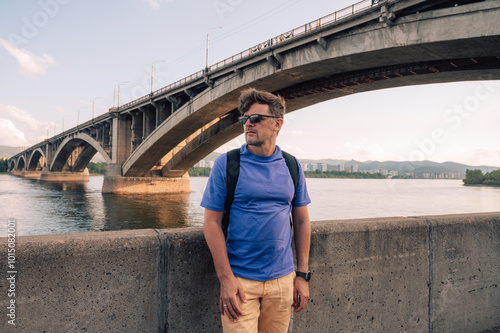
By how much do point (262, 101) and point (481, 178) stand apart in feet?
312

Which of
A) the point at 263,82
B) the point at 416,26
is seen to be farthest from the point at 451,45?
the point at 263,82

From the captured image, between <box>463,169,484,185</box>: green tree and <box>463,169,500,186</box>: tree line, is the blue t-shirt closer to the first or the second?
<box>463,169,500,186</box>: tree line

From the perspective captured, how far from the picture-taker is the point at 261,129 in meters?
2.02

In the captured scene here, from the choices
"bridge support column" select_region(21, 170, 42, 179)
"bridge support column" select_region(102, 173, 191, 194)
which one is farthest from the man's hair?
"bridge support column" select_region(21, 170, 42, 179)

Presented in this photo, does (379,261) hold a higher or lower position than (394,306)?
higher

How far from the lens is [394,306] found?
291cm

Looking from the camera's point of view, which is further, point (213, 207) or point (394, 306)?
point (394, 306)

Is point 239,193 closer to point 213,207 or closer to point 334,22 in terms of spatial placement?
point 213,207

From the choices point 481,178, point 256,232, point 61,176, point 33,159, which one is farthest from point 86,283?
point 33,159

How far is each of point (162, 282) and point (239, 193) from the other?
837mm

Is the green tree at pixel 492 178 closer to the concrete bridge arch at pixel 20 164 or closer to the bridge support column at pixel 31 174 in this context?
the bridge support column at pixel 31 174

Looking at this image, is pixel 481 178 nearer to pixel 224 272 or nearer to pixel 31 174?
pixel 224 272

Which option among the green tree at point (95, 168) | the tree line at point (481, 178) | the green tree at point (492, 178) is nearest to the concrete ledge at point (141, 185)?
the green tree at point (492, 178)

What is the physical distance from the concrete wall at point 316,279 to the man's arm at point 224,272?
0.48 meters
